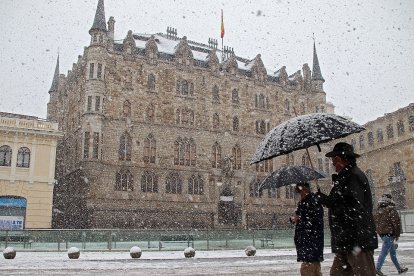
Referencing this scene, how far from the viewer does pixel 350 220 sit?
182 inches

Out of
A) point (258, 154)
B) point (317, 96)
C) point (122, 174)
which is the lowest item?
point (258, 154)

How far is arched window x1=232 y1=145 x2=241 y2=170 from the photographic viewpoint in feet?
135

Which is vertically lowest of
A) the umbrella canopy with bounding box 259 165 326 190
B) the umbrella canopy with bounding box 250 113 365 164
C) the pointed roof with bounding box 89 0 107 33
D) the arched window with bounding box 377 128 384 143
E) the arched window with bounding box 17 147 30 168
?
the umbrella canopy with bounding box 259 165 326 190

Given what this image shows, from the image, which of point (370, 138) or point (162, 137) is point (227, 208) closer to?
point (162, 137)

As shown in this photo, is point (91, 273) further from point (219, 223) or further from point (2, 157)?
point (219, 223)

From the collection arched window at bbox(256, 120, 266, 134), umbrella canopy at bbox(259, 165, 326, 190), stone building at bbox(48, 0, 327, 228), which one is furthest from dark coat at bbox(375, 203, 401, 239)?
arched window at bbox(256, 120, 266, 134)

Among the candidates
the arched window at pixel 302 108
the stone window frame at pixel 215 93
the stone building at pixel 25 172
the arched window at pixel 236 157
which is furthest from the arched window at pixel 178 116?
the arched window at pixel 302 108

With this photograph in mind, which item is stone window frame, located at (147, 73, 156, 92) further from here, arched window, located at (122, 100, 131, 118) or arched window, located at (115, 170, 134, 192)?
arched window, located at (115, 170, 134, 192)

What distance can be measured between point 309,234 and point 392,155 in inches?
1724

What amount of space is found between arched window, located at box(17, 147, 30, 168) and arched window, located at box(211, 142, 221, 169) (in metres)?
16.7

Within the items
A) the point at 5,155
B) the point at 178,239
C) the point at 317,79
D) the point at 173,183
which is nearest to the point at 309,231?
the point at 178,239

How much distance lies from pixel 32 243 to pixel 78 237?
192 centimetres

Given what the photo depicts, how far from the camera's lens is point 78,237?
61.5ft

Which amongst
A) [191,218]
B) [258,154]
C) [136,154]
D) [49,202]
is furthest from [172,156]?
[258,154]
